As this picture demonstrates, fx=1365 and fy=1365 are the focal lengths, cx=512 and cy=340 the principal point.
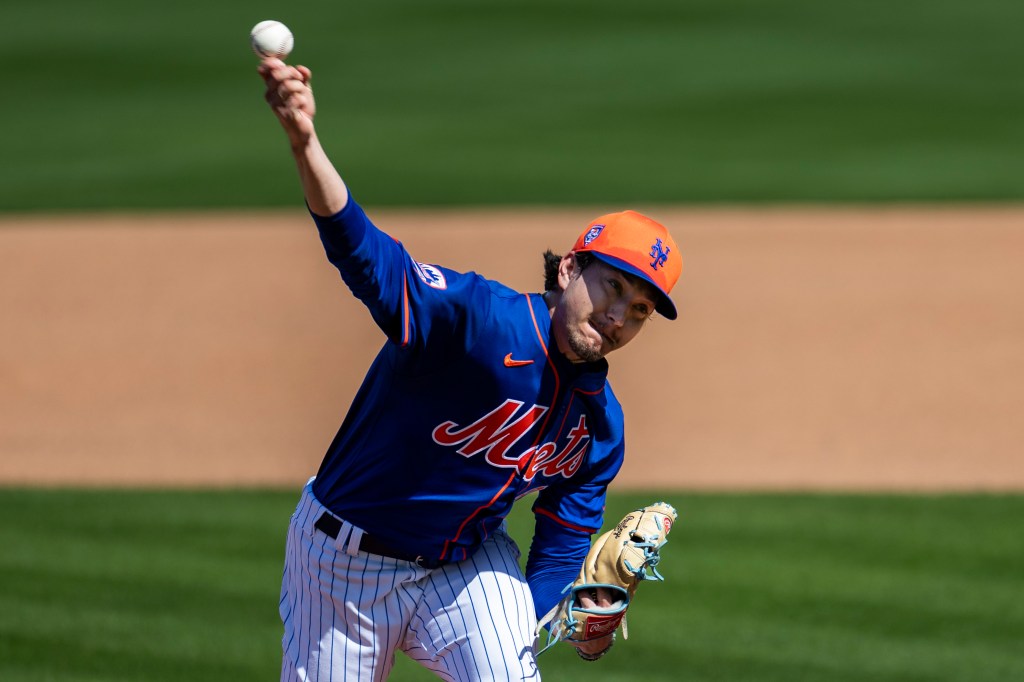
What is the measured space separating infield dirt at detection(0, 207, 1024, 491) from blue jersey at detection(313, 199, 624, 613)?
4106 mm

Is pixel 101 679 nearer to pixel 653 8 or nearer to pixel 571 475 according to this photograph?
pixel 571 475

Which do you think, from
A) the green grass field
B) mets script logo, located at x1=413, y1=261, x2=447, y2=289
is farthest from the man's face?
the green grass field

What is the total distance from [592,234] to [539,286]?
7.15 meters

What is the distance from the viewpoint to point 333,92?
1731 centimetres

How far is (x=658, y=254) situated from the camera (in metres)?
3.53

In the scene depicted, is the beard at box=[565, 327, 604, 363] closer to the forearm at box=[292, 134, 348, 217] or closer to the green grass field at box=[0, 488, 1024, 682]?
the forearm at box=[292, 134, 348, 217]

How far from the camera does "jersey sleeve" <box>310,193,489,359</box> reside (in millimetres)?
3133

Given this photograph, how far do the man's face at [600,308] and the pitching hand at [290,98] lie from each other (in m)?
0.86

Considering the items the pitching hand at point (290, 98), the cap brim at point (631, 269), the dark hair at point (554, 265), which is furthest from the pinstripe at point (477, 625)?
the pitching hand at point (290, 98)

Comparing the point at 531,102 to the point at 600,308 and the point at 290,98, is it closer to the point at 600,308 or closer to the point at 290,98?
the point at 600,308

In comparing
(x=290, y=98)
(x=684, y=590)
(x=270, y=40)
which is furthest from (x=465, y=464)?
(x=684, y=590)

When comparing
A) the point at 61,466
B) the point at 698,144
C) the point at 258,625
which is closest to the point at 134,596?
the point at 258,625

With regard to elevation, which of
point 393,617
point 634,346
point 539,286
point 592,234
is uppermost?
point 539,286

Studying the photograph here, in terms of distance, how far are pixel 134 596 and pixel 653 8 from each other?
53.7 ft
